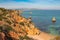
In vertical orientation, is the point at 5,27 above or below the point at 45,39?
above

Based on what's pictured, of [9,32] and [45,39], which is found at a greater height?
[9,32]

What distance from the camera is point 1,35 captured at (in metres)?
26.8

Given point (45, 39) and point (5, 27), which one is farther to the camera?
point (45, 39)

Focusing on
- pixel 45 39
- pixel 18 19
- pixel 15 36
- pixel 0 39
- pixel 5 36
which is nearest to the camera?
pixel 0 39

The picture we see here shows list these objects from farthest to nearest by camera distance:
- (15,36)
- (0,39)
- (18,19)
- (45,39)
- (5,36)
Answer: (18,19), (45,39), (15,36), (5,36), (0,39)

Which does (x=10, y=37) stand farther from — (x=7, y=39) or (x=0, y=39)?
(x=0, y=39)

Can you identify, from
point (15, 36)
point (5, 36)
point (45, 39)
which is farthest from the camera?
point (45, 39)

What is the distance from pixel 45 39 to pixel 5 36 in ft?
65.7

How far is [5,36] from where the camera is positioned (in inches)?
1110

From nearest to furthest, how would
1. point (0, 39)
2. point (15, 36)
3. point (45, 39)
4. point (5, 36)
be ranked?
point (0, 39), point (5, 36), point (15, 36), point (45, 39)

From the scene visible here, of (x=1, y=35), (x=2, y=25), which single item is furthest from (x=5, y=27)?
(x=1, y=35)

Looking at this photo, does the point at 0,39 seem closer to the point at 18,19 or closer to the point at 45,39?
the point at 45,39

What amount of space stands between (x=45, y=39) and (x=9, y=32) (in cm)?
1887

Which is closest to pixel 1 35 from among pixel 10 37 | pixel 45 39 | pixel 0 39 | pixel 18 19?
pixel 0 39
